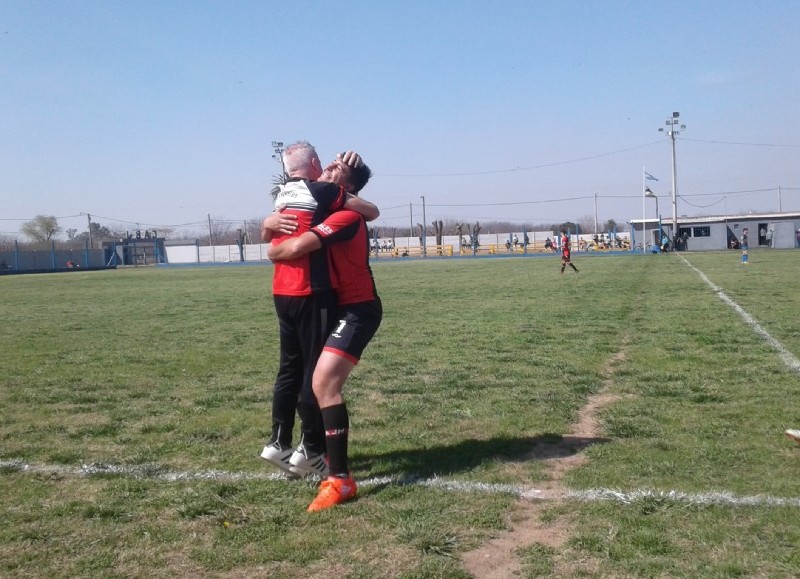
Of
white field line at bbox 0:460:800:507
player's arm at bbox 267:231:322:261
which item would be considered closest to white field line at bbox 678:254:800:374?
white field line at bbox 0:460:800:507

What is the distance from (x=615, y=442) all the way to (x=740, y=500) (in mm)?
1204

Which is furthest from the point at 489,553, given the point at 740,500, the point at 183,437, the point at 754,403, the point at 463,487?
the point at 754,403

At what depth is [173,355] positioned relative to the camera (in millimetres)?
9578

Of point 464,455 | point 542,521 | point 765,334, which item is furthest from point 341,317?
point 765,334

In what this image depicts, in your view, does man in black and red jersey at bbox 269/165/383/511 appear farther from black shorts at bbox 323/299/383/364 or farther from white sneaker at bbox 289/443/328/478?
white sneaker at bbox 289/443/328/478

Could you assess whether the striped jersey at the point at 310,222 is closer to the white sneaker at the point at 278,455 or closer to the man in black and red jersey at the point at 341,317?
the man in black and red jersey at the point at 341,317

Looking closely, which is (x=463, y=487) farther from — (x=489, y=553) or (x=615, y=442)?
(x=615, y=442)

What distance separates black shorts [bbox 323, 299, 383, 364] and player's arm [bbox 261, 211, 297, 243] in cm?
52

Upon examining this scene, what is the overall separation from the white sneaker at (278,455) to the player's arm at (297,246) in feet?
3.52

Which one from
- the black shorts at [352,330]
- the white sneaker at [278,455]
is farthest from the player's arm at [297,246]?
the white sneaker at [278,455]

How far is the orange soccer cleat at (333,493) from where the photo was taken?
12.7 ft

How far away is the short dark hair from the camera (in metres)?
4.42

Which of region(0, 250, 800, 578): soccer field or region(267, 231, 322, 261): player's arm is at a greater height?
region(267, 231, 322, 261): player's arm

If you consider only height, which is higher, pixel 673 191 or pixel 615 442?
pixel 673 191
